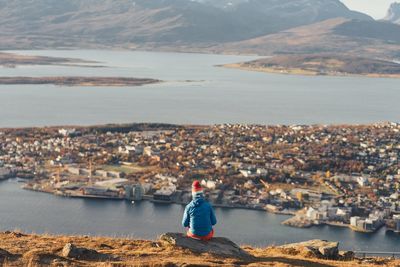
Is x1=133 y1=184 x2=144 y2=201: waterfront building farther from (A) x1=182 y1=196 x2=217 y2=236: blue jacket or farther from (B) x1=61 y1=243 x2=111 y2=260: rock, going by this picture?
(B) x1=61 y1=243 x2=111 y2=260: rock

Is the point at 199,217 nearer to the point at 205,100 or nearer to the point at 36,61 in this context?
the point at 205,100

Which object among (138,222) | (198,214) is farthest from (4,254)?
(138,222)

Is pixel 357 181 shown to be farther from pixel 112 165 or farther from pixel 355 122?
pixel 355 122

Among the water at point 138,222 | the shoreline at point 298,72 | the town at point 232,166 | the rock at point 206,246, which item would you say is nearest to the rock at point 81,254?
the rock at point 206,246

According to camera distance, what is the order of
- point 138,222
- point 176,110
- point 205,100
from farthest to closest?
1. point 205,100
2. point 176,110
3. point 138,222

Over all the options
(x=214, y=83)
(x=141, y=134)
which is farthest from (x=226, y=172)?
(x=214, y=83)

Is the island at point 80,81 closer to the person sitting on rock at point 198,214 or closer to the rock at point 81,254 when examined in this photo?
the person sitting on rock at point 198,214
